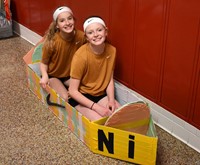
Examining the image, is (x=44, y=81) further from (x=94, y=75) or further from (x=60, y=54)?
(x=94, y=75)

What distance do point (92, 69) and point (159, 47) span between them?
1.31 feet

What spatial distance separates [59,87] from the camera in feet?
6.70

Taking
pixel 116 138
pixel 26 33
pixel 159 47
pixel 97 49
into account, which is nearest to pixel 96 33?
pixel 97 49

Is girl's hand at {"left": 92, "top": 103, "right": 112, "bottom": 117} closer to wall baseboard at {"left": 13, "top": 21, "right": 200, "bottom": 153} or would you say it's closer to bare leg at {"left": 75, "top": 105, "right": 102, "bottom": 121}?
bare leg at {"left": 75, "top": 105, "right": 102, "bottom": 121}

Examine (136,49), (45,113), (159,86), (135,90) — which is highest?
(136,49)

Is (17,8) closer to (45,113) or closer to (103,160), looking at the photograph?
(45,113)

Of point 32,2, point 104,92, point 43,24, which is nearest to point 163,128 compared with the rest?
point 104,92

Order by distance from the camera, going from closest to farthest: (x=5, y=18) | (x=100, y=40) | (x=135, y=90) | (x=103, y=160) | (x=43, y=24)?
(x=103, y=160)
(x=100, y=40)
(x=135, y=90)
(x=43, y=24)
(x=5, y=18)

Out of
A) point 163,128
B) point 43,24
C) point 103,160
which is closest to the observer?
point 103,160

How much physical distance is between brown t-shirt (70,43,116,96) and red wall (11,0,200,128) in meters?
0.16

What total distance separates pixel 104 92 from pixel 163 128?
0.41 meters

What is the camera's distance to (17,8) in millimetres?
3273

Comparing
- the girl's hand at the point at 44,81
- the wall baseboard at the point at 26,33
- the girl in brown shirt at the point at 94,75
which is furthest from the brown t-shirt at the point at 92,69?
the wall baseboard at the point at 26,33

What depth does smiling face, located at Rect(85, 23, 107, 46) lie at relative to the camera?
1.75 metres
